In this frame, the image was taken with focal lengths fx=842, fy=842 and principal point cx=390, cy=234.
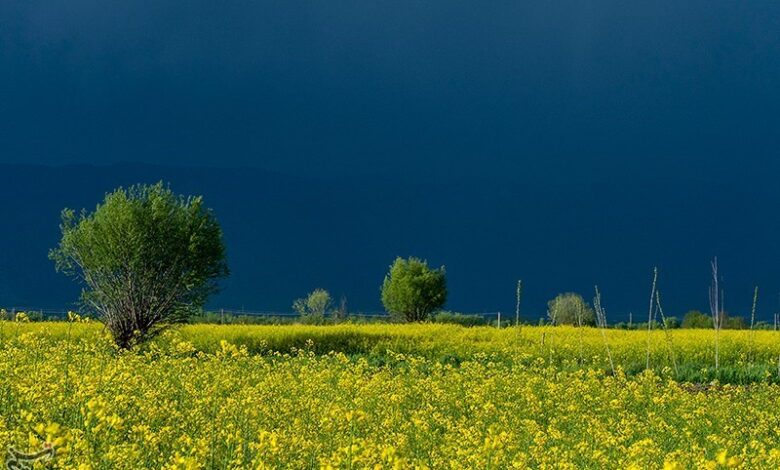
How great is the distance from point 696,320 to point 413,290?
1827 centimetres

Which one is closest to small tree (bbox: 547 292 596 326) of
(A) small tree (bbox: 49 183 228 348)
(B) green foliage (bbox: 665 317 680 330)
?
(B) green foliage (bbox: 665 317 680 330)

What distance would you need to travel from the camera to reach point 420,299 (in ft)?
153

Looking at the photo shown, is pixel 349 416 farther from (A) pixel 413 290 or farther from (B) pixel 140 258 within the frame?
(A) pixel 413 290

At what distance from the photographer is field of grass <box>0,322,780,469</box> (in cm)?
615

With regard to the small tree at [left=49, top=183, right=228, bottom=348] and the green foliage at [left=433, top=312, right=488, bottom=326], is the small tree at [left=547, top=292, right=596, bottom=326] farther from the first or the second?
the small tree at [left=49, top=183, right=228, bottom=348]

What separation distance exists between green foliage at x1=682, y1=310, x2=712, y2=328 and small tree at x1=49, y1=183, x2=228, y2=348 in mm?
33670

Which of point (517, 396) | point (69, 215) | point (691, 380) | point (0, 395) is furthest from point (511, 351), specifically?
point (0, 395)

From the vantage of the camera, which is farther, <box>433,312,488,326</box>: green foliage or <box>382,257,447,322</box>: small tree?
<box>433,312,488,326</box>: green foliage

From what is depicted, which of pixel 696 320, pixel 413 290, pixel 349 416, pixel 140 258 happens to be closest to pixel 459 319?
pixel 413 290

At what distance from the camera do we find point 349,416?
194 inches

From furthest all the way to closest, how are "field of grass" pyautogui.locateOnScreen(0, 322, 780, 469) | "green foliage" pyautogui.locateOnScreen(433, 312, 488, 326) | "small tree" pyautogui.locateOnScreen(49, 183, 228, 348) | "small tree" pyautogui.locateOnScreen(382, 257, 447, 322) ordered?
1. "green foliage" pyautogui.locateOnScreen(433, 312, 488, 326)
2. "small tree" pyautogui.locateOnScreen(382, 257, 447, 322)
3. "small tree" pyautogui.locateOnScreen(49, 183, 228, 348)
4. "field of grass" pyautogui.locateOnScreen(0, 322, 780, 469)

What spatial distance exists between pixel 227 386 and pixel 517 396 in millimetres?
4929

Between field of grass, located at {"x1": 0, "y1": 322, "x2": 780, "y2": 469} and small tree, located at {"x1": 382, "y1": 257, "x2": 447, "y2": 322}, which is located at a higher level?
small tree, located at {"x1": 382, "y1": 257, "x2": 447, "y2": 322}

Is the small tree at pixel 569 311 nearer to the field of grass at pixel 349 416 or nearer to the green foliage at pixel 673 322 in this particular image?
the green foliage at pixel 673 322
